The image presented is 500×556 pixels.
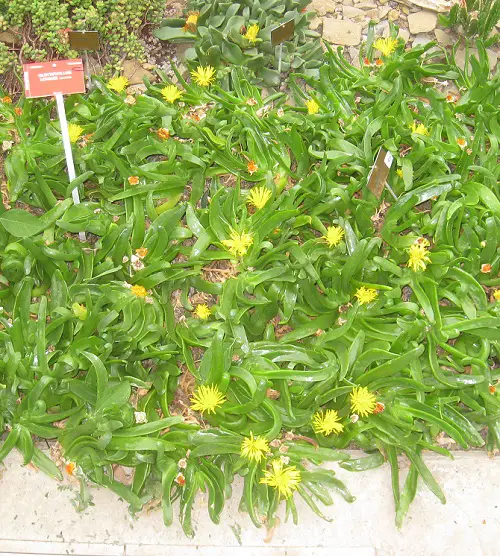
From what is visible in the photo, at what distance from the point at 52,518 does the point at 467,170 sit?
7.40 ft

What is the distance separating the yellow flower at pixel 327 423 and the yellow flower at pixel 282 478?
0.57 ft

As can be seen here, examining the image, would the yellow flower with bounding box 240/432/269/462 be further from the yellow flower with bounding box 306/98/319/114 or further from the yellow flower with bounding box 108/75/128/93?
the yellow flower with bounding box 108/75/128/93

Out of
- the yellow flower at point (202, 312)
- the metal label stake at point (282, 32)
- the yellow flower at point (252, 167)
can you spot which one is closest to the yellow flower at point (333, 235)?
the yellow flower at point (252, 167)

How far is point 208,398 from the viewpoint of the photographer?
208 cm

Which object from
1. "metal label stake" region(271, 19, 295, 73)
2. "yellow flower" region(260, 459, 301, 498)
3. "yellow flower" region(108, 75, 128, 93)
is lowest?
"yellow flower" region(260, 459, 301, 498)

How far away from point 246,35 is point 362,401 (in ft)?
6.41

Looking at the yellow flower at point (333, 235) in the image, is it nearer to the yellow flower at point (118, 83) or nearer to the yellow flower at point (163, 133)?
the yellow flower at point (163, 133)

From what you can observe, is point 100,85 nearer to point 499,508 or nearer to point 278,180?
point 278,180

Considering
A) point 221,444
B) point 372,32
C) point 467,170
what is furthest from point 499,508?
point 372,32

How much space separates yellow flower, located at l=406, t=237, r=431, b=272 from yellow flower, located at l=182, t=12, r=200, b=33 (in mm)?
1731

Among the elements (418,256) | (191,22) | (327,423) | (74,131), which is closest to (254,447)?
(327,423)

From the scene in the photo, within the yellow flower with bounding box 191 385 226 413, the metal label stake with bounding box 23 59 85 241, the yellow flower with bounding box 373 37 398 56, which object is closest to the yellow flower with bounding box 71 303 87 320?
the yellow flower with bounding box 191 385 226 413

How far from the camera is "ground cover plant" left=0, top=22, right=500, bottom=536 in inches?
83.7

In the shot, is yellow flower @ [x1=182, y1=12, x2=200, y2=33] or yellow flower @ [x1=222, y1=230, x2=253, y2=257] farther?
yellow flower @ [x1=182, y1=12, x2=200, y2=33]
